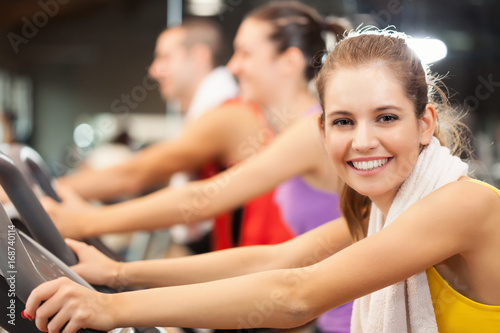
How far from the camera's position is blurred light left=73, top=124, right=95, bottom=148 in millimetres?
5160

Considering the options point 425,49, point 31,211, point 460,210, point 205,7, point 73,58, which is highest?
point 205,7

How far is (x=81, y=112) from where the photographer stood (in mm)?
5328

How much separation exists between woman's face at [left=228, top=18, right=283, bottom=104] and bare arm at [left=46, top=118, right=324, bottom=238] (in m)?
0.31

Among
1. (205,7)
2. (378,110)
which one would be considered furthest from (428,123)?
(205,7)

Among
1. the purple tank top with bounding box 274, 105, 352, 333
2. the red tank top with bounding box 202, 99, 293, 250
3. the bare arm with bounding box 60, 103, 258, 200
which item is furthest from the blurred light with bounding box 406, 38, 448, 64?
the bare arm with bounding box 60, 103, 258, 200

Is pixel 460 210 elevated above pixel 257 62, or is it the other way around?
pixel 257 62

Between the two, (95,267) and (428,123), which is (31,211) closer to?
(95,267)

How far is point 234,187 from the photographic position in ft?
4.51

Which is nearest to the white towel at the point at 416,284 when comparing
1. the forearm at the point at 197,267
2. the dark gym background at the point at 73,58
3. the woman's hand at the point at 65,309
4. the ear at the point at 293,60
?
the forearm at the point at 197,267

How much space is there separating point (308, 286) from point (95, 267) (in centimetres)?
41

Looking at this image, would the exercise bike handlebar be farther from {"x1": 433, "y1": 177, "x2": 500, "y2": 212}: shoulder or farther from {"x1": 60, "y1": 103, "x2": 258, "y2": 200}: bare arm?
{"x1": 60, "y1": 103, "x2": 258, "y2": 200}: bare arm

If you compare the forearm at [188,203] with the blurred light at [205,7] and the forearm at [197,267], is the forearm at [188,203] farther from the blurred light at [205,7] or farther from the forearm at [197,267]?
the blurred light at [205,7]

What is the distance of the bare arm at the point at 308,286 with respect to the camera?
0.74 m

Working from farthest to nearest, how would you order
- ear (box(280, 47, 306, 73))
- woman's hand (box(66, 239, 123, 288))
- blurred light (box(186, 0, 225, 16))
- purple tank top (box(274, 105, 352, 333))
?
blurred light (box(186, 0, 225, 16)), ear (box(280, 47, 306, 73)), purple tank top (box(274, 105, 352, 333)), woman's hand (box(66, 239, 123, 288))
